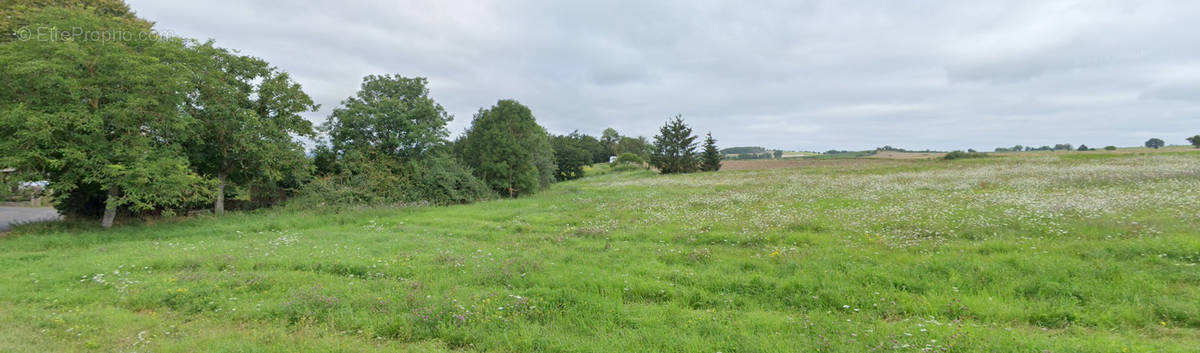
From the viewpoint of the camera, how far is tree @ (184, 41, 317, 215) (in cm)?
2106

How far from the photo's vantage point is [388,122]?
2902cm

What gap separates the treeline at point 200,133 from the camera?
619 inches

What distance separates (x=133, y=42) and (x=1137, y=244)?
34.9 metres

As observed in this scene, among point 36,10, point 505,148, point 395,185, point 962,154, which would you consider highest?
point 36,10

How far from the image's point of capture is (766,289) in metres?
7.84

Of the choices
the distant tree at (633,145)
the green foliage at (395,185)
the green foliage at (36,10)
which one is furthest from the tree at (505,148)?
the distant tree at (633,145)

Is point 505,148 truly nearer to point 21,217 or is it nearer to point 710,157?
point 21,217

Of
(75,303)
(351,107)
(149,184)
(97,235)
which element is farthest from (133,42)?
(75,303)

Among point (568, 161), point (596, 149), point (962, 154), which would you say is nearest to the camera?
point (962, 154)

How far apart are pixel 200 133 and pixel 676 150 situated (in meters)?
57.2

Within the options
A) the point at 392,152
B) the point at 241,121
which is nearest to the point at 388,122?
the point at 392,152

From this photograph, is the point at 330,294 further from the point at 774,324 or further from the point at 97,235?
the point at 97,235

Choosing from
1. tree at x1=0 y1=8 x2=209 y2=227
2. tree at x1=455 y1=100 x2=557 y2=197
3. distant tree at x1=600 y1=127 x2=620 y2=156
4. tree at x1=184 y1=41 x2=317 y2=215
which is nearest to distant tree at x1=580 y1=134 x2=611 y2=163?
distant tree at x1=600 y1=127 x2=620 y2=156

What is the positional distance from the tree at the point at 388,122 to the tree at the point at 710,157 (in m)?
46.8
